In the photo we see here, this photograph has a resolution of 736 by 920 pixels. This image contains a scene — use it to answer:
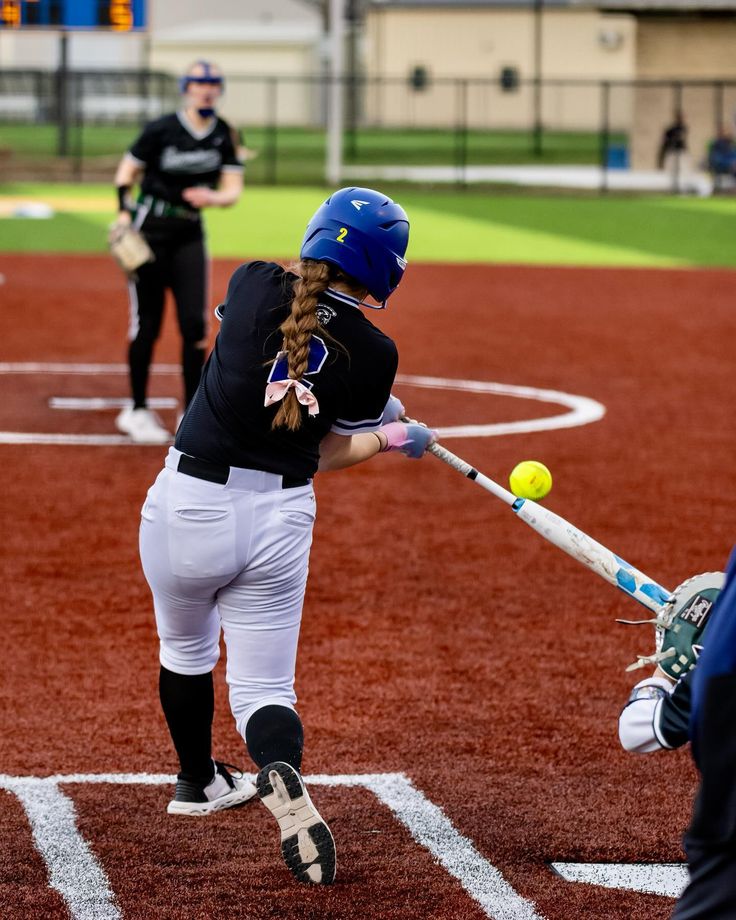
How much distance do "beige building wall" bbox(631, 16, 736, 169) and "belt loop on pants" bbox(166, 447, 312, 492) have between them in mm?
37391

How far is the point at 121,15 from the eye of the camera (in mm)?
25297

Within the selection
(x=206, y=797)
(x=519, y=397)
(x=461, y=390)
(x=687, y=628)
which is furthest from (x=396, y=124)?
(x=687, y=628)

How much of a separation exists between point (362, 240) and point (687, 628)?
5.10ft

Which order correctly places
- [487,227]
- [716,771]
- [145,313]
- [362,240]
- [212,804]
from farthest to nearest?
[487,227] < [145,313] < [212,804] < [362,240] < [716,771]

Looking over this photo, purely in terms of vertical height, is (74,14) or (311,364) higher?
(74,14)

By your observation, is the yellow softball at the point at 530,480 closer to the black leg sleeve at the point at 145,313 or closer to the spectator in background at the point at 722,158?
the black leg sleeve at the point at 145,313

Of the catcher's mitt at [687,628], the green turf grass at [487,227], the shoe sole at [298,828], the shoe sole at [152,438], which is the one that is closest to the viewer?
the catcher's mitt at [687,628]

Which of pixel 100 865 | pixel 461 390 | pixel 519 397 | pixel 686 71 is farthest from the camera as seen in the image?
pixel 686 71

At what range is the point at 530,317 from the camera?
17359 millimetres

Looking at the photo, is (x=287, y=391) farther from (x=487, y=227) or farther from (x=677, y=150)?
Answer: (x=677, y=150)

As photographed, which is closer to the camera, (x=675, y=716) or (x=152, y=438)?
(x=675, y=716)

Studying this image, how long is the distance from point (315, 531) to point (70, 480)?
182 cm

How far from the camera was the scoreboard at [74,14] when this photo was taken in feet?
81.9

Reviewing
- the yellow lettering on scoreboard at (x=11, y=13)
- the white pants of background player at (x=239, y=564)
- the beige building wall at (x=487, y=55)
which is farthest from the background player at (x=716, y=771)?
the beige building wall at (x=487, y=55)
